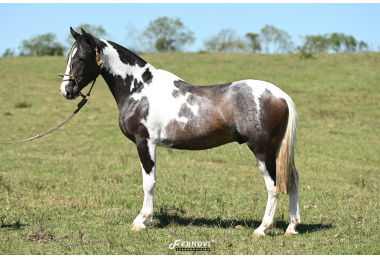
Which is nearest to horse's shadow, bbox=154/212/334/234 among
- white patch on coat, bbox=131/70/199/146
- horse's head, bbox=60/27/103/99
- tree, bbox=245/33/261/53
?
white patch on coat, bbox=131/70/199/146

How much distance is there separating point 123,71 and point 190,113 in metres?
1.37

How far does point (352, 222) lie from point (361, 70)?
2650cm

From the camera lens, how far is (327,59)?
36.4 m

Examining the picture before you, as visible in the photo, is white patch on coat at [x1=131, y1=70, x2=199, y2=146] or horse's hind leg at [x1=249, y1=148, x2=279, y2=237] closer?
horse's hind leg at [x1=249, y1=148, x2=279, y2=237]

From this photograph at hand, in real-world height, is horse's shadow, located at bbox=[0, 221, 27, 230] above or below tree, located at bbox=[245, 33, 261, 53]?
below

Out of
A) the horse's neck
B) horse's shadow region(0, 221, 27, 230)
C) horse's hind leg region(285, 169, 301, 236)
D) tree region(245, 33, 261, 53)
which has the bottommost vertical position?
horse's shadow region(0, 221, 27, 230)

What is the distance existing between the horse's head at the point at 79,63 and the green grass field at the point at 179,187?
2245 millimetres

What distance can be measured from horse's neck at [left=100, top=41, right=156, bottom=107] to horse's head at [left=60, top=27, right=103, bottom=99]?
22 cm

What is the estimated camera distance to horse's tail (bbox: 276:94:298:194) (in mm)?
6387

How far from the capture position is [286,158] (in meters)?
6.40

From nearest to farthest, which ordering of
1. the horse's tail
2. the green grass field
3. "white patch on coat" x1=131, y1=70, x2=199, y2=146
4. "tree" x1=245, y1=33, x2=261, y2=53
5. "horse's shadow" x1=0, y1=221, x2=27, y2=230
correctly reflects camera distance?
the green grass field → the horse's tail → "white patch on coat" x1=131, y1=70, x2=199, y2=146 → "horse's shadow" x1=0, y1=221, x2=27, y2=230 → "tree" x1=245, y1=33, x2=261, y2=53

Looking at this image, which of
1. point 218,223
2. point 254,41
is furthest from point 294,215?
point 254,41

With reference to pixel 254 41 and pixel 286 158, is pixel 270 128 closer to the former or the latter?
pixel 286 158

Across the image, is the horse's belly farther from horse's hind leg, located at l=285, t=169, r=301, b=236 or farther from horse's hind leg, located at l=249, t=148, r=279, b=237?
horse's hind leg, located at l=285, t=169, r=301, b=236
